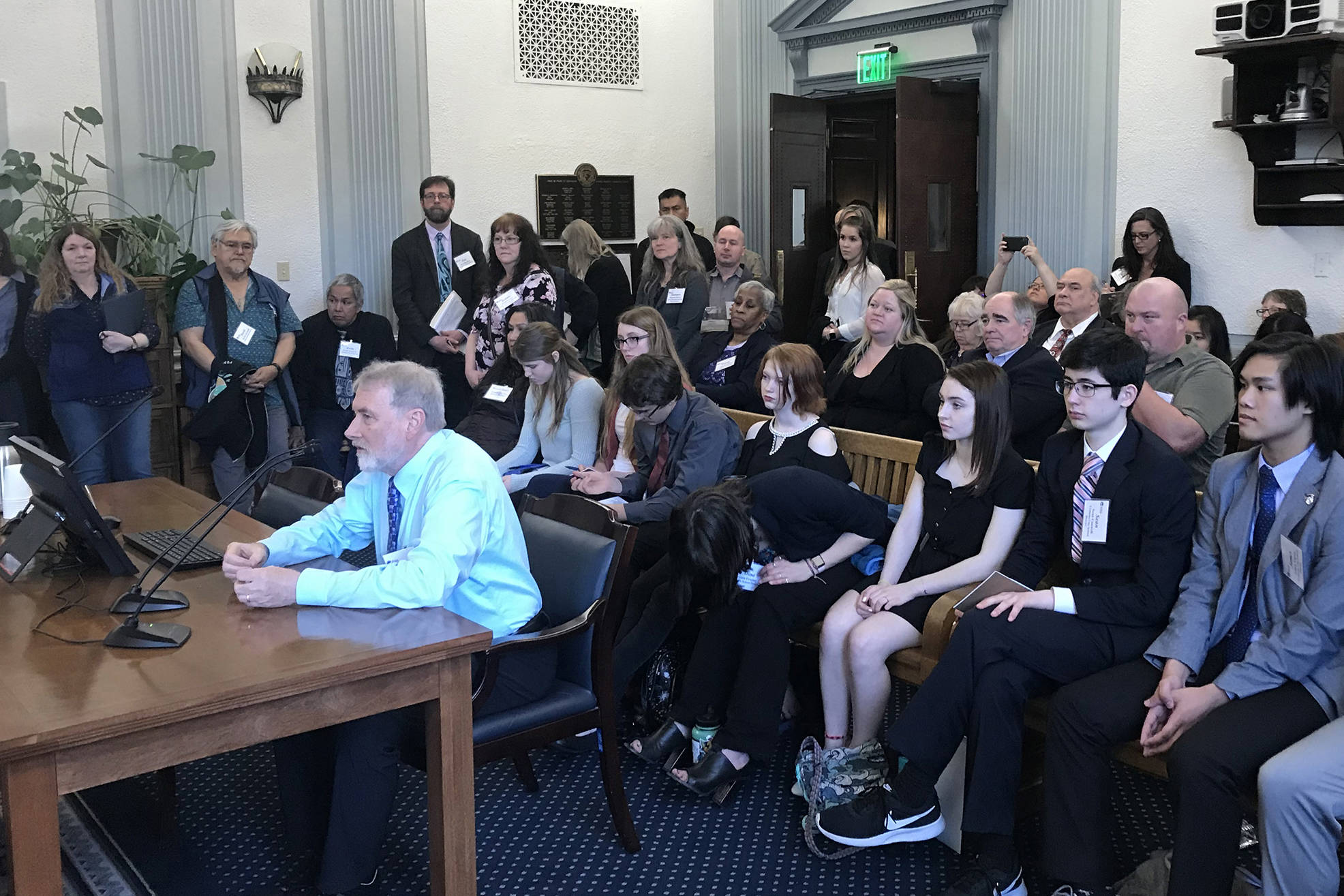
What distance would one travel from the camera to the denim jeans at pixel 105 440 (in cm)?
519

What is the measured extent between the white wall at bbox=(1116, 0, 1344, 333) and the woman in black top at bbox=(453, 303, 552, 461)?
342 cm

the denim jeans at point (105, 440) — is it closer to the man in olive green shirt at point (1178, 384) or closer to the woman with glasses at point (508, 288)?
the woman with glasses at point (508, 288)

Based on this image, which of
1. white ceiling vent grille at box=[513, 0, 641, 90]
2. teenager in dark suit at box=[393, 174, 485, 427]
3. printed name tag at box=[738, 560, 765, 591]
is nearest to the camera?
printed name tag at box=[738, 560, 765, 591]

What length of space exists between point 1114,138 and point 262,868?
547 centimetres

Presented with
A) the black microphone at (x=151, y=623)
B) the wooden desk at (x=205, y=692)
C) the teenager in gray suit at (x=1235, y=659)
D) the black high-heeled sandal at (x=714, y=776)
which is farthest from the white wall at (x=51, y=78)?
the teenager in gray suit at (x=1235, y=659)

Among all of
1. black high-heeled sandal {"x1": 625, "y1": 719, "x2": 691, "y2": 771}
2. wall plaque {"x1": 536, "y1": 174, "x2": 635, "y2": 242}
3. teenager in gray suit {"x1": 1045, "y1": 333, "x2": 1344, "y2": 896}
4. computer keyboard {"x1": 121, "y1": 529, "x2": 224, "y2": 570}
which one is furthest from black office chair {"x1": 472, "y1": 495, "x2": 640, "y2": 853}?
A: wall plaque {"x1": 536, "y1": 174, "x2": 635, "y2": 242}

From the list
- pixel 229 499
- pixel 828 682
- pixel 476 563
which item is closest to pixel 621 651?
pixel 828 682

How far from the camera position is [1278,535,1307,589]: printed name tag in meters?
2.42

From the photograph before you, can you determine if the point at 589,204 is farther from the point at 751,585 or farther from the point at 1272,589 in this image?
the point at 1272,589

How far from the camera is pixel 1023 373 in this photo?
3.94 m

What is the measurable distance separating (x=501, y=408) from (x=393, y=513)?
2.25m

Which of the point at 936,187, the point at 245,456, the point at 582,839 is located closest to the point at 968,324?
the point at 582,839

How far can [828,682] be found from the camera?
3.10 m

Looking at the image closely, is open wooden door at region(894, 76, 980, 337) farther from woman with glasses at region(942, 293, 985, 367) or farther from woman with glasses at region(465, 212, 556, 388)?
woman with glasses at region(942, 293, 985, 367)
